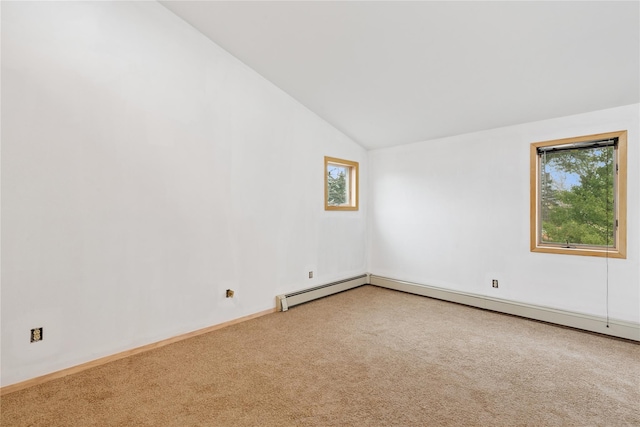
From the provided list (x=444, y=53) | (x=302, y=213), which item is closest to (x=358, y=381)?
(x=302, y=213)

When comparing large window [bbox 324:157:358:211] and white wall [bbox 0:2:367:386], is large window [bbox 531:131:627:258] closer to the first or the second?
large window [bbox 324:157:358:211]

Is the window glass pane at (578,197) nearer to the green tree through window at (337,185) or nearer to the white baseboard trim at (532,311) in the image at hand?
the white baseboard trim at (532,311)

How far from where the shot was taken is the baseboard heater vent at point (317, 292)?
3.80m

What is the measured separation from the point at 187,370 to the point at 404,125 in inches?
148

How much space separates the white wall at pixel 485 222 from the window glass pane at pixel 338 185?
476 mm

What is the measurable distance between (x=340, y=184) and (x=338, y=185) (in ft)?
0.20

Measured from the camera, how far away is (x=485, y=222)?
390cm

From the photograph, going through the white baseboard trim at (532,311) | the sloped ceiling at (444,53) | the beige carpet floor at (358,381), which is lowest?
the beige carpet floor at (358,381)

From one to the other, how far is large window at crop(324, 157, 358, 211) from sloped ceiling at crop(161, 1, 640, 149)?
41.9 inches

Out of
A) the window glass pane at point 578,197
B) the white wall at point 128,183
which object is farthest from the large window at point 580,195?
the white wall at point 128,183

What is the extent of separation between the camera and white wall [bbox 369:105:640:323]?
9.95 feet

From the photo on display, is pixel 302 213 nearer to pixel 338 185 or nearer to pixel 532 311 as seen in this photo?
pixel 338 185

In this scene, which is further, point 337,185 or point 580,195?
point 337,185

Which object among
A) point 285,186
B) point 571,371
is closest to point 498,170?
point 571,371
